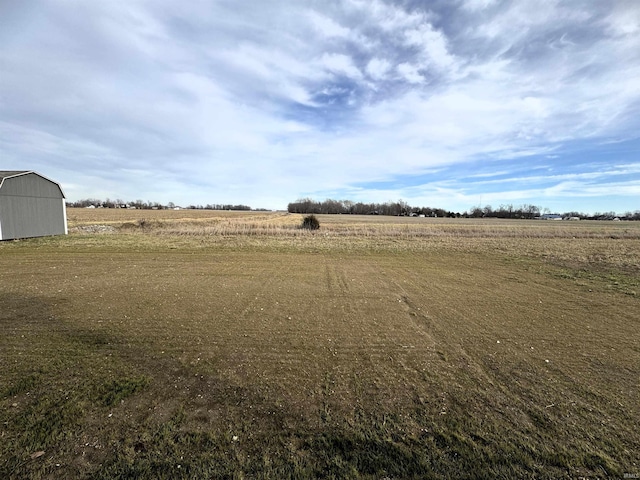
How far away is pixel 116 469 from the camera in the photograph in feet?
7.81

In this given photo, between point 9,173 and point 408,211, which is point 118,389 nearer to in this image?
point 9,173

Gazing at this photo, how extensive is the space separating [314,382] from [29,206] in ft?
86.3

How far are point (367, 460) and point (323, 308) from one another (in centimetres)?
415

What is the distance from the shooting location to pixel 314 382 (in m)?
3.68

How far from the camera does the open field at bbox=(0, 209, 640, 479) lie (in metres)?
2.54

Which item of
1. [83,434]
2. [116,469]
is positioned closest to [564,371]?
[116,469]

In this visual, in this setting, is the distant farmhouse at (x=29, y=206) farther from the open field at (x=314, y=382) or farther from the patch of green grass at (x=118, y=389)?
the patch of green grass at (x=118, y=389)

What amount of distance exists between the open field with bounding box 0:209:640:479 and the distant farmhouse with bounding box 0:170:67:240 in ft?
51.5

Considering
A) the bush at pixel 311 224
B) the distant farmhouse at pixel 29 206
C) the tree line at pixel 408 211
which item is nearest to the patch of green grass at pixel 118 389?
the distant farmhouse at pixel 29 206

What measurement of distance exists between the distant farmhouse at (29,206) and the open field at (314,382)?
51.5 ft

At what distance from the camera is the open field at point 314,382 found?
8.32ft

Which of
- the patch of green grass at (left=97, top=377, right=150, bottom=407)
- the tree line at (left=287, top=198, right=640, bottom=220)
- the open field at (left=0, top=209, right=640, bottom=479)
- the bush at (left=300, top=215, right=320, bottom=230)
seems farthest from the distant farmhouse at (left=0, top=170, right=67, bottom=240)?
the tree line at (left=287, top=198, right=640, bottom=220)

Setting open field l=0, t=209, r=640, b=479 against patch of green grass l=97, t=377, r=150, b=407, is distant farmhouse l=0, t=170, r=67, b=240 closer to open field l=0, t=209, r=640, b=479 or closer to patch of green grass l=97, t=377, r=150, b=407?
open field l=0, t=209, r=640, b=479

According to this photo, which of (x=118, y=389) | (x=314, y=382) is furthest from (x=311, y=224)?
(x=118, y=389)
